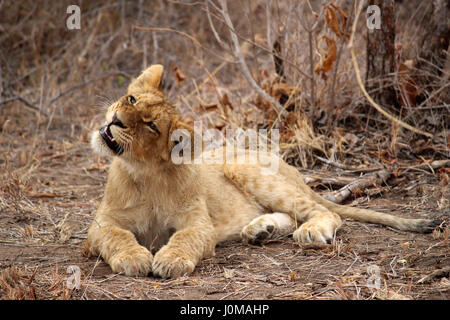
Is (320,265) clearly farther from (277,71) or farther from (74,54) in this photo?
(74,54)

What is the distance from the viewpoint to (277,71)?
19.7ft

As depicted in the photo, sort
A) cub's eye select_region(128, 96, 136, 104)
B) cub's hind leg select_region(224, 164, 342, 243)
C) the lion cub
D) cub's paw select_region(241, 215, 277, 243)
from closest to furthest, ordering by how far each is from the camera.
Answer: the lion cub → cub's eye select_region(128, 96, 136, 104) → cub's paw select_region(241, 215, 277, 243) → cub's hind leg select_region(224, 164, 342, 243)

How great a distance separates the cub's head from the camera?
3.22 metres

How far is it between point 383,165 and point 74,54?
5.51 meters

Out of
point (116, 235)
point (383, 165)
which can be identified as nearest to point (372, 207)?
point (383, 165)

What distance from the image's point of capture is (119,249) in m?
3.19

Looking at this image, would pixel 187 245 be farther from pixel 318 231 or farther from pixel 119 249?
pixel 318 231

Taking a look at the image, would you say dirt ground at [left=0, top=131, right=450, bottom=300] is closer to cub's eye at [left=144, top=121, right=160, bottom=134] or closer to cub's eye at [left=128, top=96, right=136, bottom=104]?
cub's eye at [left=144, top=121, right=160, bottom=134]

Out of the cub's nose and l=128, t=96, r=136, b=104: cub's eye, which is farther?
l=128, t=96, r=136, b=104: cub's eye

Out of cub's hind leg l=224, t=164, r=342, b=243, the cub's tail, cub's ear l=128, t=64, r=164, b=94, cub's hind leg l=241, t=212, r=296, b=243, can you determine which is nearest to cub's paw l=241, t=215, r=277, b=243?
cub's hind leg l=241, t=212, r=296, b=243

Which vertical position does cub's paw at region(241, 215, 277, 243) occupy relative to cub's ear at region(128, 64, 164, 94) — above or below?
below

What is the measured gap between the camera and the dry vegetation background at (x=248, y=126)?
9.70ft

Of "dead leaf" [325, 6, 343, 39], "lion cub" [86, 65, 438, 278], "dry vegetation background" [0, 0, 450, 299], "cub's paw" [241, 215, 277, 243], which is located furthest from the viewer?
"dead leaf" [325, 6, 343, 39]

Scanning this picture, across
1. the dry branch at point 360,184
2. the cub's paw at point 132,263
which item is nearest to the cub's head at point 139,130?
the cub's paw at point 132,263
